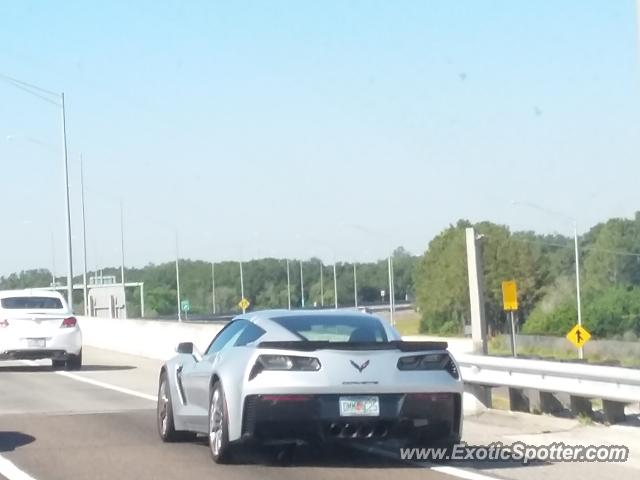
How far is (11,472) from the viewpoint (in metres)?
Answer: 11.6

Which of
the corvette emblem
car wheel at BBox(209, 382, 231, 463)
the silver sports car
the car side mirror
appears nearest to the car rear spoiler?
the silver sports car

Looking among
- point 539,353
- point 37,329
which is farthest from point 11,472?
point 539,353

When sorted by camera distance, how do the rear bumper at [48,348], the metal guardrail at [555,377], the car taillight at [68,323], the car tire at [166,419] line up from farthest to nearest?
the car taillight at [68,323] → the rear bumper at [48,348] → the car tire at [166,419] → the metal guardrail at [555,377]

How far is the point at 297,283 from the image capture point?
9981 centimetres

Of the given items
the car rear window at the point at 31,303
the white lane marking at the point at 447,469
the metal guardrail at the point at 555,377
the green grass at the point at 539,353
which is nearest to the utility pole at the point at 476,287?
the green grass at the point at 539,353

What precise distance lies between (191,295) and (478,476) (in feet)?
340

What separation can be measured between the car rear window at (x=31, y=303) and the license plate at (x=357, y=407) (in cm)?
1694

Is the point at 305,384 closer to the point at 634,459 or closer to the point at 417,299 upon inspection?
the point at 634,459

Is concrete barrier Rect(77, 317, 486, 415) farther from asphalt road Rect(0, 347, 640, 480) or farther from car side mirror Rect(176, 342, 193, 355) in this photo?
car side mirror Rect(176, 342, 193, 355)

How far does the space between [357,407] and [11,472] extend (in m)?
2.99

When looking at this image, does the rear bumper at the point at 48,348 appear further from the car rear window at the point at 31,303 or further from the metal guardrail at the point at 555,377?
the metal guardrail at the point at 555,377

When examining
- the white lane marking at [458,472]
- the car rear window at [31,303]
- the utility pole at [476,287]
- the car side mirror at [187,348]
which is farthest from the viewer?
the car rear window at [31,303]

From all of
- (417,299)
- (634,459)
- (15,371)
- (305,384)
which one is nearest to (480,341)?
(634,459)

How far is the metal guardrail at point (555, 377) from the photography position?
13086 mm
